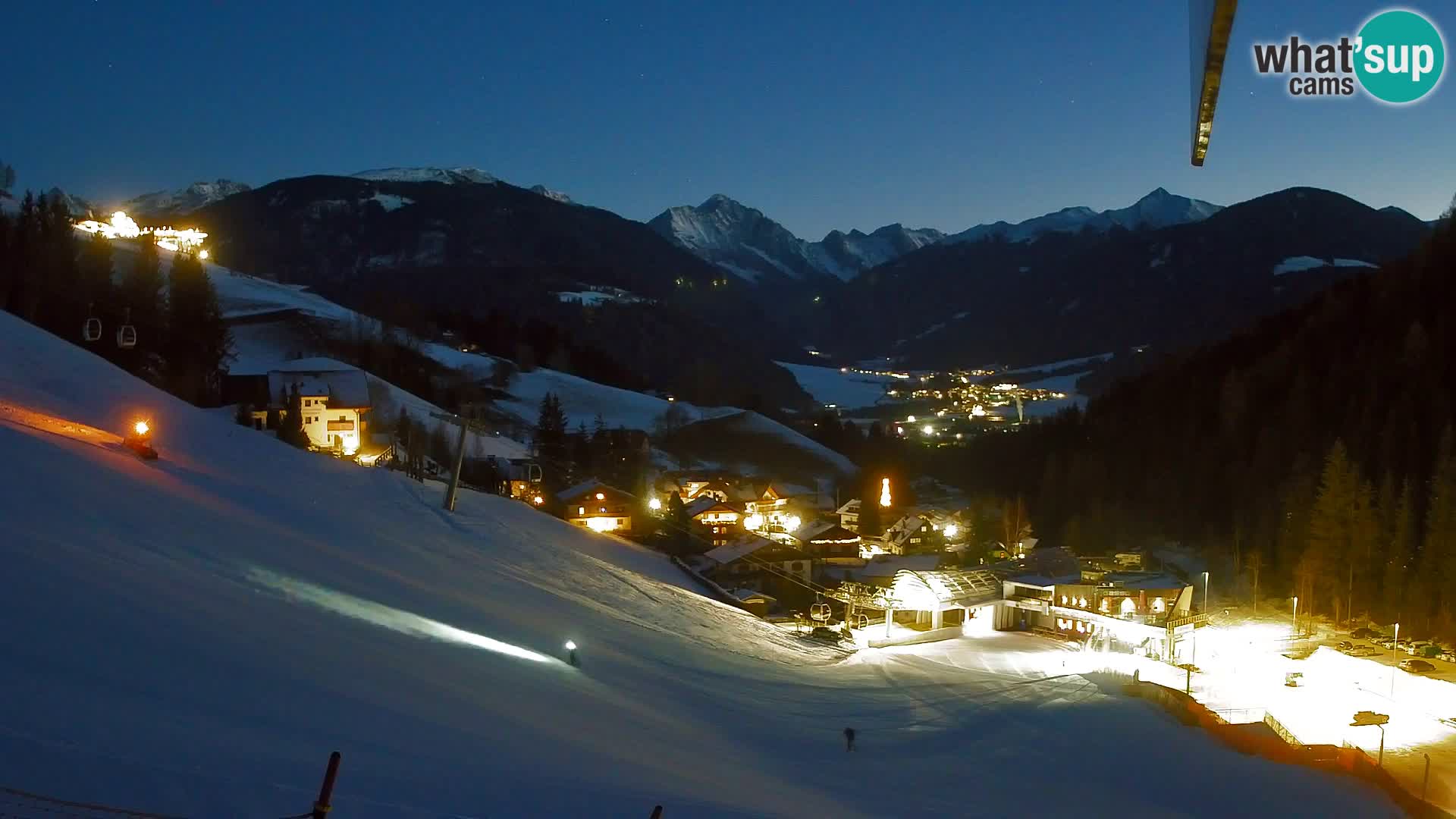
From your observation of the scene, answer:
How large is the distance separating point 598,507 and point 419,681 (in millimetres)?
35593

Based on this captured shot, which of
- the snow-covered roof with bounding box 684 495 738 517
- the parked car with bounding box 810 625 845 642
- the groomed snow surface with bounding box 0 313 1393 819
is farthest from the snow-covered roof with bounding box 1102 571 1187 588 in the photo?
the snow-covered roof with bounding box 684 495 738 517

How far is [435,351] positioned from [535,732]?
86824 mm

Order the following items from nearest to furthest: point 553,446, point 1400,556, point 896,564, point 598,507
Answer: point 1400,556 < point 896,564 < point 598,507 < point 553,446

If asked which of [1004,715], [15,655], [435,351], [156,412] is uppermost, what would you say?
[435,351]

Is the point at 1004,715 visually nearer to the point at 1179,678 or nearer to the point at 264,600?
the point at 1179,678

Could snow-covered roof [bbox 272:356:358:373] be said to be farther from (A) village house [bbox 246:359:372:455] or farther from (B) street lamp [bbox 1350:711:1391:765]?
(B) street lamp [bbox 1350:711:1391:765]

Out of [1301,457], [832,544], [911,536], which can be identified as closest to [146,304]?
[832,544]

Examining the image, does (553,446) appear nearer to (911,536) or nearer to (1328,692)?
(911,536)

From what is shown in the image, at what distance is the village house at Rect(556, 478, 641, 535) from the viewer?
149ft

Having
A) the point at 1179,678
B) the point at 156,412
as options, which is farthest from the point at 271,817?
the point at 1179,678

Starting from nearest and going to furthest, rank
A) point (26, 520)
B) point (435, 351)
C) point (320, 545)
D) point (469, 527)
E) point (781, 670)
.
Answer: point (26, 520) → point (320, 545) → point (781, 670) → point (469, 527) → point (435, 351)

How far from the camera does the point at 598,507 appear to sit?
46031 mm

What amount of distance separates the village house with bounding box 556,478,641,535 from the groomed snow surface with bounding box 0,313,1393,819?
18.3m

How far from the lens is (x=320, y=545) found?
16781 millimetres
